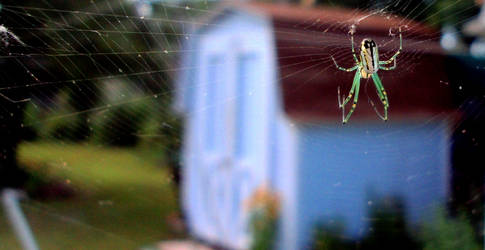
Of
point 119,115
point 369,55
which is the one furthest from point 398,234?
point 119,115

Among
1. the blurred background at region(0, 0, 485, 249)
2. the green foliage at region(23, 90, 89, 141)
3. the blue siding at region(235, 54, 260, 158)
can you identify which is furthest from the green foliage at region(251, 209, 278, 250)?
the green foliage at region(23, 90, 89, 141)

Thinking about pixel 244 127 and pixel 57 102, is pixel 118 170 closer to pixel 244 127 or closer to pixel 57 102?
pixel 57 102

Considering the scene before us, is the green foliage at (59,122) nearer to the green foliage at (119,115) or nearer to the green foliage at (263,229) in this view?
the green foliage at (119,115)

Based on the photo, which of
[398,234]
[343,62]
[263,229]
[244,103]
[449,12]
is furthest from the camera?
[244,103]

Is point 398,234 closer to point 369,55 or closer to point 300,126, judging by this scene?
point 300,126

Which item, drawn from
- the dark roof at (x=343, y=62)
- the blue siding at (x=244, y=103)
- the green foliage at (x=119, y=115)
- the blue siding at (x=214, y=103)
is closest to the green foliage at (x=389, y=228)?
the dark roof at (x=343, y=62)
